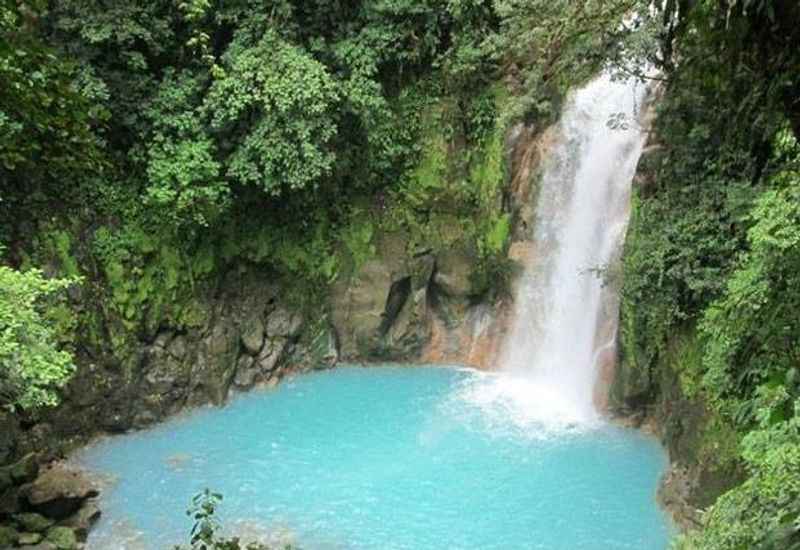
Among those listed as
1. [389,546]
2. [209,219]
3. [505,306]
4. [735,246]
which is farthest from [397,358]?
[735,246]

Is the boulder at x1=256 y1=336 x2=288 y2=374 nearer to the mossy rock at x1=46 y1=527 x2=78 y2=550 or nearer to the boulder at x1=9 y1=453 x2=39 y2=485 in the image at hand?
the boulder at x1=9 y1=453 x2=39 y2=485

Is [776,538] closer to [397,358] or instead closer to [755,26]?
[755,26]

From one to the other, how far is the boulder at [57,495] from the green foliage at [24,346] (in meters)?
1.78

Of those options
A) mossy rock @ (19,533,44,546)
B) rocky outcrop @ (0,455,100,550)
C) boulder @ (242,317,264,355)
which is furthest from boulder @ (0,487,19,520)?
boulder @ (242,317,264,355)

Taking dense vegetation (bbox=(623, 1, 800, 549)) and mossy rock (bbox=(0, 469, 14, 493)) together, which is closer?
dense vegetation (bbox=(623, 1, 800, 549))

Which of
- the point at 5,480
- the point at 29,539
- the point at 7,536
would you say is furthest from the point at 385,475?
the point at 5,480

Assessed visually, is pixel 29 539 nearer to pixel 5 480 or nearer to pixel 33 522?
pixel 33 522

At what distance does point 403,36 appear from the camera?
11.9 metres

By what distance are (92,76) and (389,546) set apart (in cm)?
680

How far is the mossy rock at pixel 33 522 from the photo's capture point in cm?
855

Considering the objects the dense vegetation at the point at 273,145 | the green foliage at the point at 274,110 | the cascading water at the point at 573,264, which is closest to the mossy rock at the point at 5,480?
the dense vegetation at the point at 273,145

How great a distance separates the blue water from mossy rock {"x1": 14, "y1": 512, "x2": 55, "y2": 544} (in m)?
0.53

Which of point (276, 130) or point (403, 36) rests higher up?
point (403, 36)

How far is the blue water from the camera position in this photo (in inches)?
336
